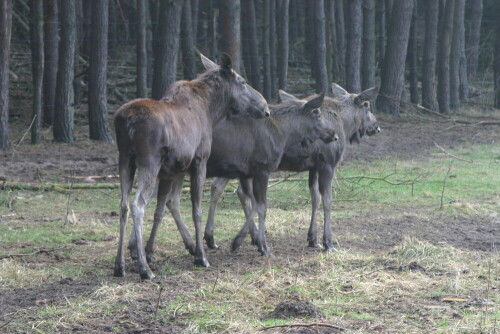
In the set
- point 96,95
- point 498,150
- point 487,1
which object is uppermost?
point 487,1

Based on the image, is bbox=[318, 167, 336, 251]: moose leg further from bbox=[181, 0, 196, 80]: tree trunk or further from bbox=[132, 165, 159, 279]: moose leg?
bbox=[181, 0, 196, 80]: tree trunk

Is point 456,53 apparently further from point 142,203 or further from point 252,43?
point 142,203

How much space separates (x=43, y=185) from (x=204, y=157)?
18.5ft

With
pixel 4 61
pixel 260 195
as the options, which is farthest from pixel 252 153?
pixel 4 61

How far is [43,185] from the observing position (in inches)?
559

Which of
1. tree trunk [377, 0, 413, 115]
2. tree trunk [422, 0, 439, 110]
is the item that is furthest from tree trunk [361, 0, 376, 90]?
tree trunk [422, 0, 439, 110]

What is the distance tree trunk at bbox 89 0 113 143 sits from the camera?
21328mm

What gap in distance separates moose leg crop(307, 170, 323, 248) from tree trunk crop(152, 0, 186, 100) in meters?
9.31

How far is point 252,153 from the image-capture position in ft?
33.9

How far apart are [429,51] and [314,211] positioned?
21.4m

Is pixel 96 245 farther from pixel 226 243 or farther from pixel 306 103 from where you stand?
pixel 306 103

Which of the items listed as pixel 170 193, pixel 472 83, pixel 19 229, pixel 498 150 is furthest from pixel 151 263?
pixel 472 83

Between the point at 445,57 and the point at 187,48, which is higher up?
the point at 187,48

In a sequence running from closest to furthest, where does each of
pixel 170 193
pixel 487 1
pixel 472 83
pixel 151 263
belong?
pixel 151 263
pixel 170 193
pixel 472 83
pixel 487 1
